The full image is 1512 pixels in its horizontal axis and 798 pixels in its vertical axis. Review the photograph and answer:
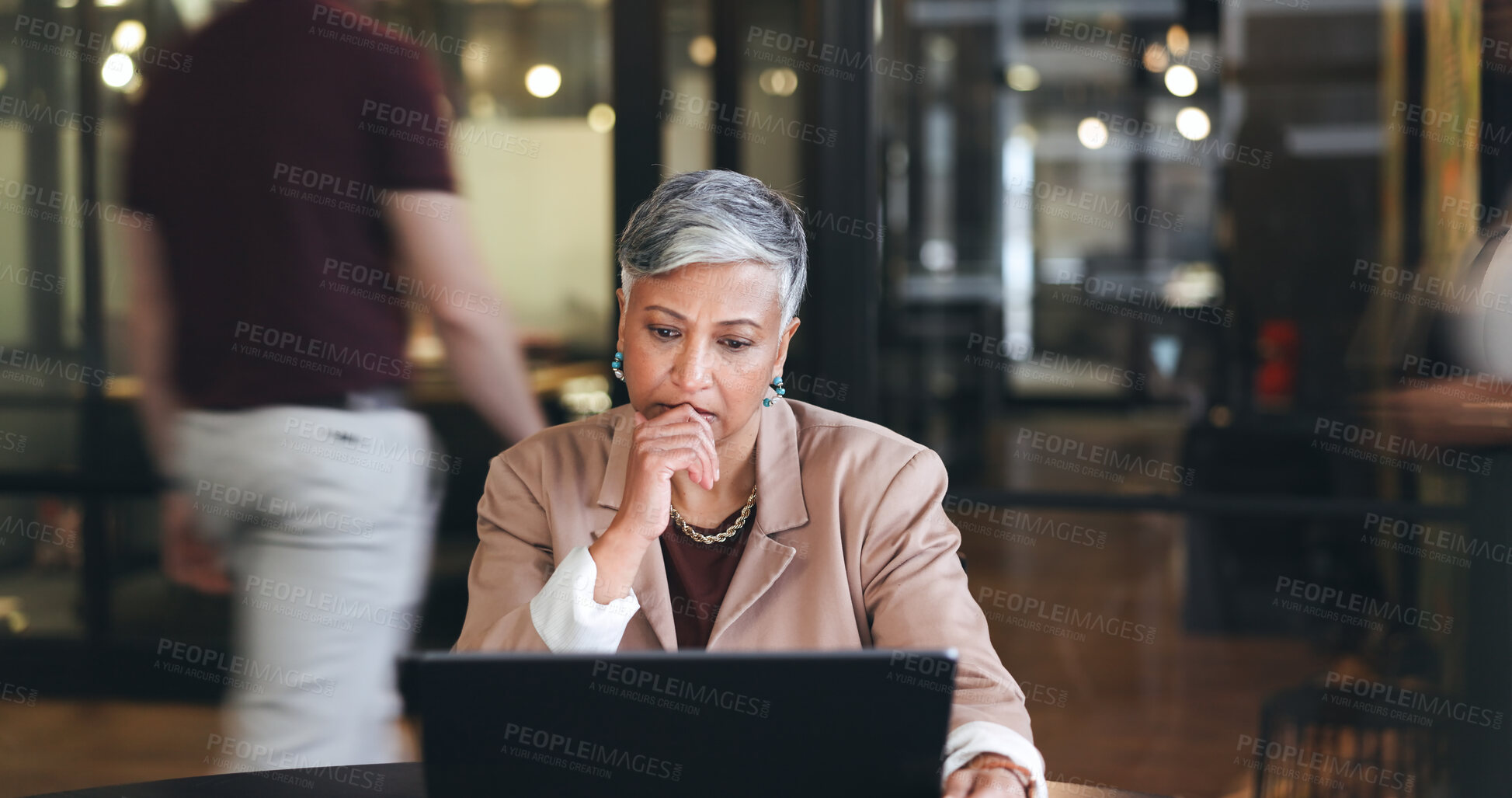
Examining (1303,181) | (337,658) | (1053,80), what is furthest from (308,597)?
(1053,80)

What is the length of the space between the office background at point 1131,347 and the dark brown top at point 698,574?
669 mm

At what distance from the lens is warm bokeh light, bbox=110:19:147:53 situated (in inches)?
147

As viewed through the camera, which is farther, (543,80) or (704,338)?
(543,80)

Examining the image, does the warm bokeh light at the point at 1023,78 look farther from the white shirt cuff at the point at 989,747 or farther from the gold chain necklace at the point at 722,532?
the white shirt cuff at the point at 989,747

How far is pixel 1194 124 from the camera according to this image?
204 inches

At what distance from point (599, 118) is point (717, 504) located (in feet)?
7.21

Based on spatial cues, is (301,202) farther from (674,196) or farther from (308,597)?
(674,196)

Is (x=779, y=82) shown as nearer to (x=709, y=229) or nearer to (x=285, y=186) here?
(x=285, y=186)

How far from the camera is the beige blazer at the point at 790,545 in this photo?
1.50m

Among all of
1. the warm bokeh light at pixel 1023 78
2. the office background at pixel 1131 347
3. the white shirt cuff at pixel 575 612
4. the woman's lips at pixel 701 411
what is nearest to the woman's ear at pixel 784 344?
the woman's lips at pixel 701 411

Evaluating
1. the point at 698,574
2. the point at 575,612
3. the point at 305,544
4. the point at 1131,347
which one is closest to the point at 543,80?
the point at 305,544

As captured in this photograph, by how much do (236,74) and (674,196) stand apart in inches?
45.7

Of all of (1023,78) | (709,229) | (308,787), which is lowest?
(308,787)

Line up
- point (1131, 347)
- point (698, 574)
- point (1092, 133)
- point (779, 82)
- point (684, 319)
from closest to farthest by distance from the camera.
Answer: point (684, 319) < point (698, 574) < point (779, 82) < point (1131, 347) < point (1092, 133)
